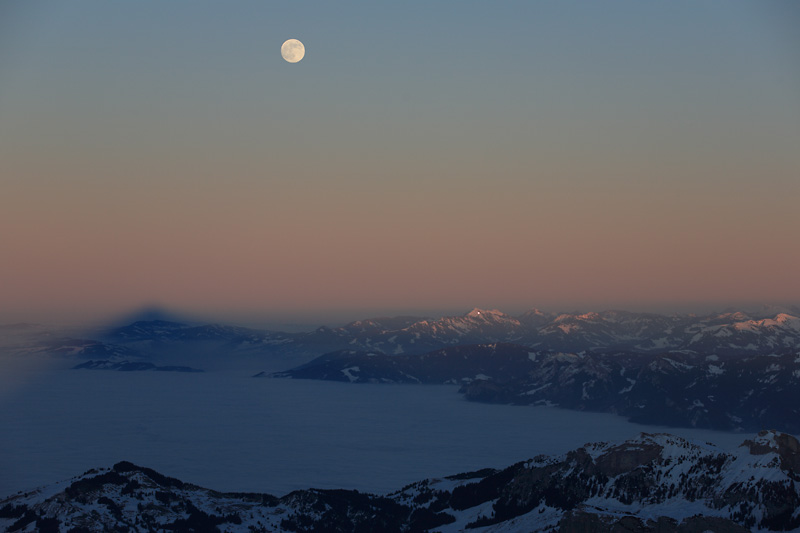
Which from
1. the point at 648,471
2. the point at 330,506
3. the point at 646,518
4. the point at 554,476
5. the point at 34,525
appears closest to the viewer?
the point at 646,518

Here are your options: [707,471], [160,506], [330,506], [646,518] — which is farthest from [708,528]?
[160,506]

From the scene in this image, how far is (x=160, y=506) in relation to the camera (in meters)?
145

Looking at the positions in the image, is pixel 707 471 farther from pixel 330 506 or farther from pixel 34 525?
pixel 34 525

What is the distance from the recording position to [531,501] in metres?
146

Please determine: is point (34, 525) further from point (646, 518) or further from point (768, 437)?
point (768, 437)

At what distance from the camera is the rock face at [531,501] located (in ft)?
386

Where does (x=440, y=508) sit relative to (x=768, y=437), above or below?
below

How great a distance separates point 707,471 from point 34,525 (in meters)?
107

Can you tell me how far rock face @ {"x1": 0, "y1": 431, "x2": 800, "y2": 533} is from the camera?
11769 centimetres

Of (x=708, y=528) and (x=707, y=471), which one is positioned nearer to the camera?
(x=708, y=528)

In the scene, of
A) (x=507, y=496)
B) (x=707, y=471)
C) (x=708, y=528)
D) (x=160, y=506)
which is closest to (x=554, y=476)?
(x=507, y=496)

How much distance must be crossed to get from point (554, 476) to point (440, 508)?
24.2 metres

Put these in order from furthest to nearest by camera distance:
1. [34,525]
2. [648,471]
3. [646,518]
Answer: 1. [648,471]
2. [34,525]
3. [646,518]

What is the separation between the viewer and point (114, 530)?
129 m
